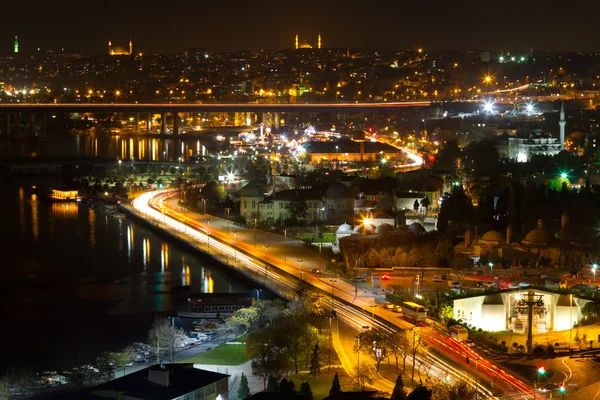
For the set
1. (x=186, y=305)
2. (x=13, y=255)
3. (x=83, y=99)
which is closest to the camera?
(x=186, y=305)

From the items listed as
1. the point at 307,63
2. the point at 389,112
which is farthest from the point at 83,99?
the point at 307,63

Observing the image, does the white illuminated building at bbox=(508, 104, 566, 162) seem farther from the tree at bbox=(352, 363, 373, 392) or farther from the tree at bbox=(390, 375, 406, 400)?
the tree at bbox=(390, 375, 406, 400)

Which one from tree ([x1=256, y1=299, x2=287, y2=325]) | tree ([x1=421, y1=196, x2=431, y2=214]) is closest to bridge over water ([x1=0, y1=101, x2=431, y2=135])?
tree ([x1=421, y1=196, x2=431, y2=214])

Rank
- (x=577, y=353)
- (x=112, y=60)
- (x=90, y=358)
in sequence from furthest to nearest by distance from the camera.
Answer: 1. (x=112, y=60)
2. (x=90, y=358)
3. (x=577, y=353)

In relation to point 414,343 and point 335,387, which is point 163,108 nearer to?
point 414,343

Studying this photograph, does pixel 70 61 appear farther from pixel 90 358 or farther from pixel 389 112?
pixel 90 358

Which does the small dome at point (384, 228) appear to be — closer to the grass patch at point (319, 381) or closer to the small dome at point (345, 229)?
the small dome at point (345, 229)

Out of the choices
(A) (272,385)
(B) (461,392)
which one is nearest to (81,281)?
(A) (272,385)

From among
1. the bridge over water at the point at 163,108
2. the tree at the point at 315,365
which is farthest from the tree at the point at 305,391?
the bridge over water at the point at 163,108
